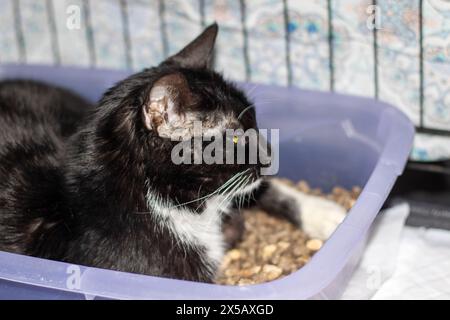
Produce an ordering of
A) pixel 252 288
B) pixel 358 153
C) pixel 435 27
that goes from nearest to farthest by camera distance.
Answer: pixel 252 288 < pixel 435 27 < pixel 358 153

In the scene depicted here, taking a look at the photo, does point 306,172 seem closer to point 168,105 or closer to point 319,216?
point 319,216

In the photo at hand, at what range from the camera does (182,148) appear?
1.33 m

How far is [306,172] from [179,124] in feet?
2.59

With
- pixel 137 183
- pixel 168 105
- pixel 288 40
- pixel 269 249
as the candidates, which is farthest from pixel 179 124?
pixel 288 40

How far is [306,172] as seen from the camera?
6.61 feet

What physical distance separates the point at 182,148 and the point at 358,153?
0.73m

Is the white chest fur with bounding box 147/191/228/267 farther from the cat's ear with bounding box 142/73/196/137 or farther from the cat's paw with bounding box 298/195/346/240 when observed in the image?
the cat's paw with bounding box 298/195/346/240

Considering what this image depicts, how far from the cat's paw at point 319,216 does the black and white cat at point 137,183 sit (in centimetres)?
29

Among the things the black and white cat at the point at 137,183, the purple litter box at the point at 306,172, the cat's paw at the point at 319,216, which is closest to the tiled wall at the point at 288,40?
the purple litter box at the point at 306,172

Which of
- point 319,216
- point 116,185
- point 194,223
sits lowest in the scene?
point 319,216

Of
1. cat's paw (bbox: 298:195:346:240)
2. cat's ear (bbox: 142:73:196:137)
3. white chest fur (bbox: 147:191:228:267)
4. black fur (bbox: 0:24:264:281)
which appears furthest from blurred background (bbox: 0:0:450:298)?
cat's ear (bbox: 142:73:196:137)
